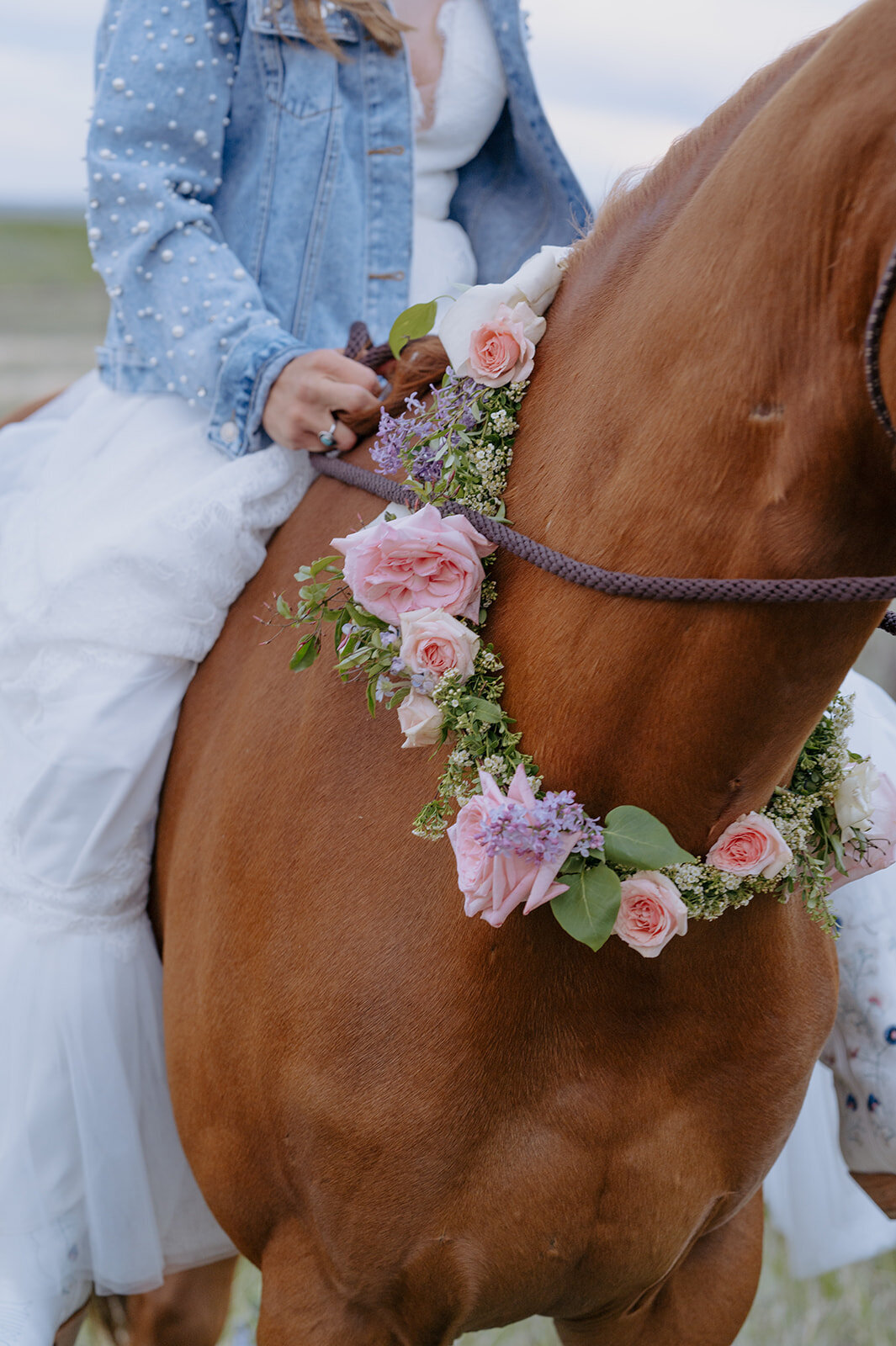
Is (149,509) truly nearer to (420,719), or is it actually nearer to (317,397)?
(317,397)

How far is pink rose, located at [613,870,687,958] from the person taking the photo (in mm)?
996

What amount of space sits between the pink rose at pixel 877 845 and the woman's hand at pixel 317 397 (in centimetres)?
75

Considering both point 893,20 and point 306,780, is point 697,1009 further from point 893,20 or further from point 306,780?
point 893,20

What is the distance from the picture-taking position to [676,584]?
→ 2.90 ft

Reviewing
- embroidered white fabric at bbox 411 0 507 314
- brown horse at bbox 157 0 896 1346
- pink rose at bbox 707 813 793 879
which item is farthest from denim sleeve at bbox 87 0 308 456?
Result: pink rose at bbox 707 813 793 879

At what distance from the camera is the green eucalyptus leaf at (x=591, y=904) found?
3.17 ft

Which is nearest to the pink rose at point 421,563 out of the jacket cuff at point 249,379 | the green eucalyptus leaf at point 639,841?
the green eucalyptus leaf at point 639,841

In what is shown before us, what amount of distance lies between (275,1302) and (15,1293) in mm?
402

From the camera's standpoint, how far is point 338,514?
1367 mm

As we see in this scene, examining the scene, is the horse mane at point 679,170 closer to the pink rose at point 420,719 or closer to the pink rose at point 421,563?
the pink rose at point 421,563

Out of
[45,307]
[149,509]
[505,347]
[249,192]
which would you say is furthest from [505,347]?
[45,307]

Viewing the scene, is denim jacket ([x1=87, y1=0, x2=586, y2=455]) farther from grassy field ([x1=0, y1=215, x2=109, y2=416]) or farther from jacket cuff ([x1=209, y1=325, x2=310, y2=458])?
grassy field ([x1=0, y1=215, x2=109, y2=416])

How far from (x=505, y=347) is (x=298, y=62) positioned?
854 mm

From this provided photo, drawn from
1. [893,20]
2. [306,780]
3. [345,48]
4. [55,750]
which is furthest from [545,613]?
[345,48]
